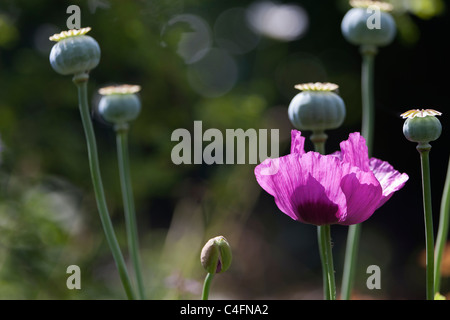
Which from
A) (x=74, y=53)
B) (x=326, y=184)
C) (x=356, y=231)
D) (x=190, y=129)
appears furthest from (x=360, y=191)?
(x=190, y=129)

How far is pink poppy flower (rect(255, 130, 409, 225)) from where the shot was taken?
0.42 m

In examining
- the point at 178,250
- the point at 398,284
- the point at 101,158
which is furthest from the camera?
the point at 398,284

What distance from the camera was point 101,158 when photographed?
1.63 m

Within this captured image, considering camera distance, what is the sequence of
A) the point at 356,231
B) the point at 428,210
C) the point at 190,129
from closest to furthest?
the point at 428,210
the point at 356,231
the point at 190,129

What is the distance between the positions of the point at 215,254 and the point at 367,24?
318 mm

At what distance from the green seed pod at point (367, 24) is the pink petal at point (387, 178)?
8.1 inches

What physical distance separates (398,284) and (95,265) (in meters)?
0.89

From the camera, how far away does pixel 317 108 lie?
0.51 m

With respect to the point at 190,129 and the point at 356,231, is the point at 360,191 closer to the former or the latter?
the point at 356,231

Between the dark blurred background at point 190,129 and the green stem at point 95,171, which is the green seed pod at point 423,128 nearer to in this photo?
the green stem at point 95,171

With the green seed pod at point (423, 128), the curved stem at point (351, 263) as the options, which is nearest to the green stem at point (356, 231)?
the curved stem at point (351, 263)

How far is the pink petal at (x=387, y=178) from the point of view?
1.46 ft
